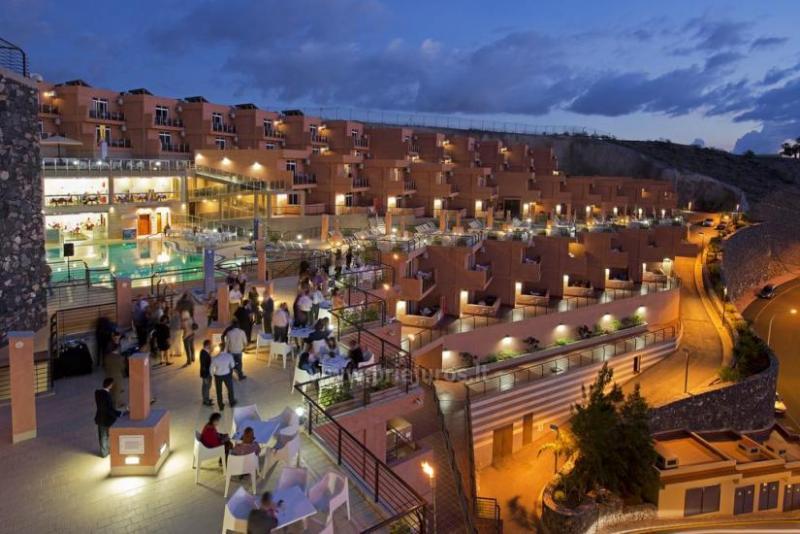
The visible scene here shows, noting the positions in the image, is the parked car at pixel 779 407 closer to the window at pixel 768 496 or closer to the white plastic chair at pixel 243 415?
the window at pixel 768 496

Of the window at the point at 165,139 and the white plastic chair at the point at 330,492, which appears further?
the window at the point at 165,139

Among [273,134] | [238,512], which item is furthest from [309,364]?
[273,134]

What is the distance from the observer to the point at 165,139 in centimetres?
4750

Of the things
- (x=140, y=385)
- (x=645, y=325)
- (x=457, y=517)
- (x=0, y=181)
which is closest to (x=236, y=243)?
(x=0, y=181)

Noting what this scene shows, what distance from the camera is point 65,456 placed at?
10352mm

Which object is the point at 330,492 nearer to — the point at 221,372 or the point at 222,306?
the point at 221,372

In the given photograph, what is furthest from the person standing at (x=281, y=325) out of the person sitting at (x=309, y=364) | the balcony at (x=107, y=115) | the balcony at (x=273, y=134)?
the balcony at (x=273, y=134)

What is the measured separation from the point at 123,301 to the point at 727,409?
25.6 meters

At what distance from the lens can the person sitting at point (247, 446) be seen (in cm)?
934

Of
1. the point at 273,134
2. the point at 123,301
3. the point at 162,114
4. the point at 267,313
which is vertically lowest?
the point at 267,313

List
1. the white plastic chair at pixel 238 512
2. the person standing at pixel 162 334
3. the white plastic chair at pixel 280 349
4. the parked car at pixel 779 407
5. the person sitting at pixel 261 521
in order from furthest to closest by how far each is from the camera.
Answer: the parked car at pixel 779 407, the white plastic chair at pixel 280 349, the person standing at pixel 162 334, the white plastic chair at pixel 238 512, the person sitting at pixel 261 521

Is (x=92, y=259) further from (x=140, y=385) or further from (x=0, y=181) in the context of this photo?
(x=140, y=385)

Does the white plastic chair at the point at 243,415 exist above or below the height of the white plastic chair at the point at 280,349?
below

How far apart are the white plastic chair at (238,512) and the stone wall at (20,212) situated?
1002 cm
